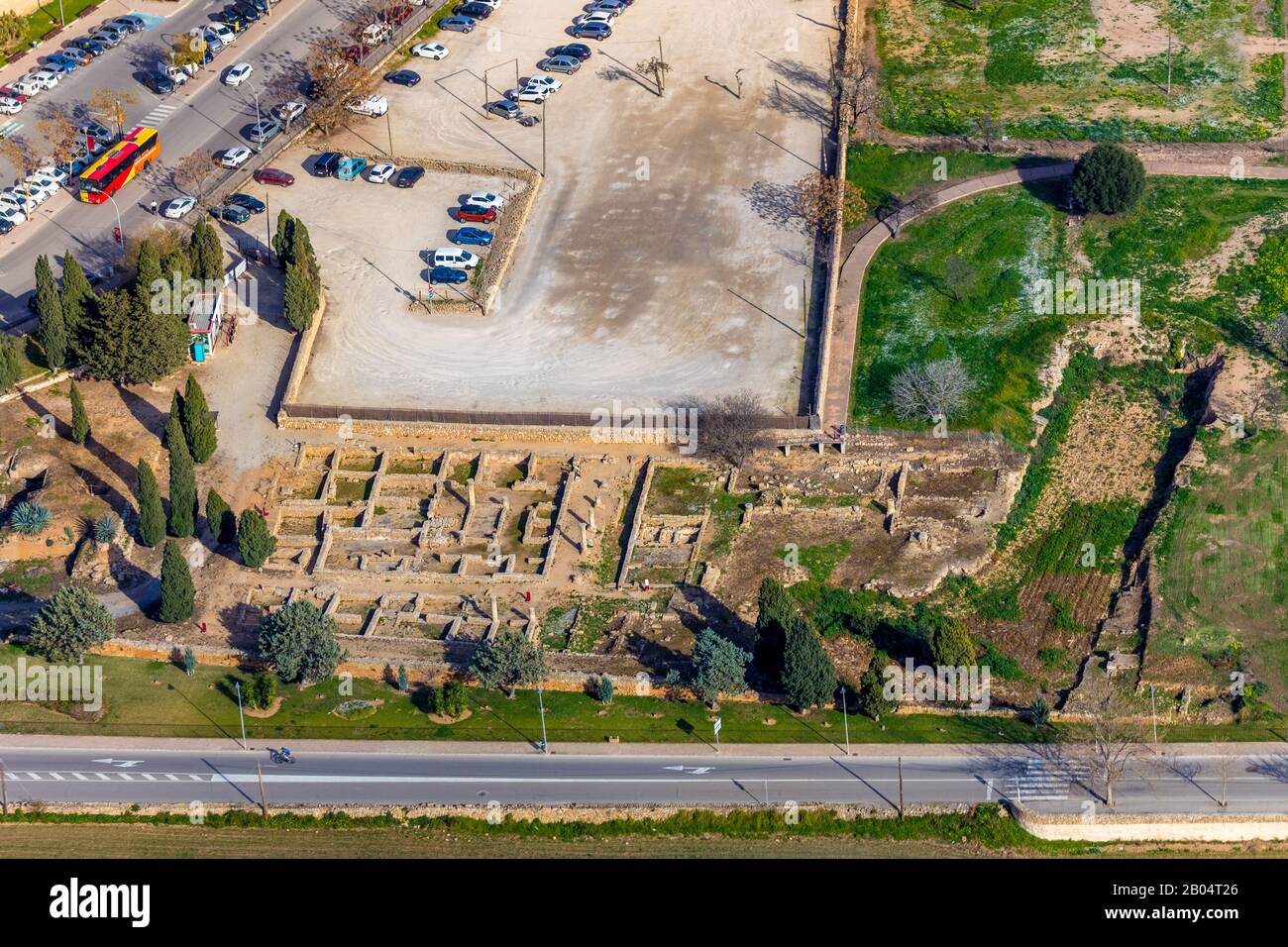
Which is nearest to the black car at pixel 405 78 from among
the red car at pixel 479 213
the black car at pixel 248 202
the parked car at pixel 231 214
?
the red car at pixel 479 213

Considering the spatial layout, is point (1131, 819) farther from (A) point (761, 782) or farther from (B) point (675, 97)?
(B) point (675, 97)

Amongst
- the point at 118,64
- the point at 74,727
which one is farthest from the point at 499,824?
the point at 118,64

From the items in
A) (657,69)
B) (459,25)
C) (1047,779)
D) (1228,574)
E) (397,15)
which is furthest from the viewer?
(397,15)

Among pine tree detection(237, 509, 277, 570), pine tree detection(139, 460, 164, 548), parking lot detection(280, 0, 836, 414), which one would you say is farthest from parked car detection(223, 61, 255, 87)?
pine tree detection(237, 509, 277, 570)

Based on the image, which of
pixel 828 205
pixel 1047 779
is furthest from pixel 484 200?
pixel 1047 779

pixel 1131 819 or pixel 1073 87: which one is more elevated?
pixel 1073 87

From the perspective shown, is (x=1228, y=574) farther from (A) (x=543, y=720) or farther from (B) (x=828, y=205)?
(B) (x=828, y=205)

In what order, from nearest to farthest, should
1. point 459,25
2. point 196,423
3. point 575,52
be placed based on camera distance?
1. point 196,423
2. point 575,52
3. point 459,25

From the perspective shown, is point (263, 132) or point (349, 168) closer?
point (349, 168)
